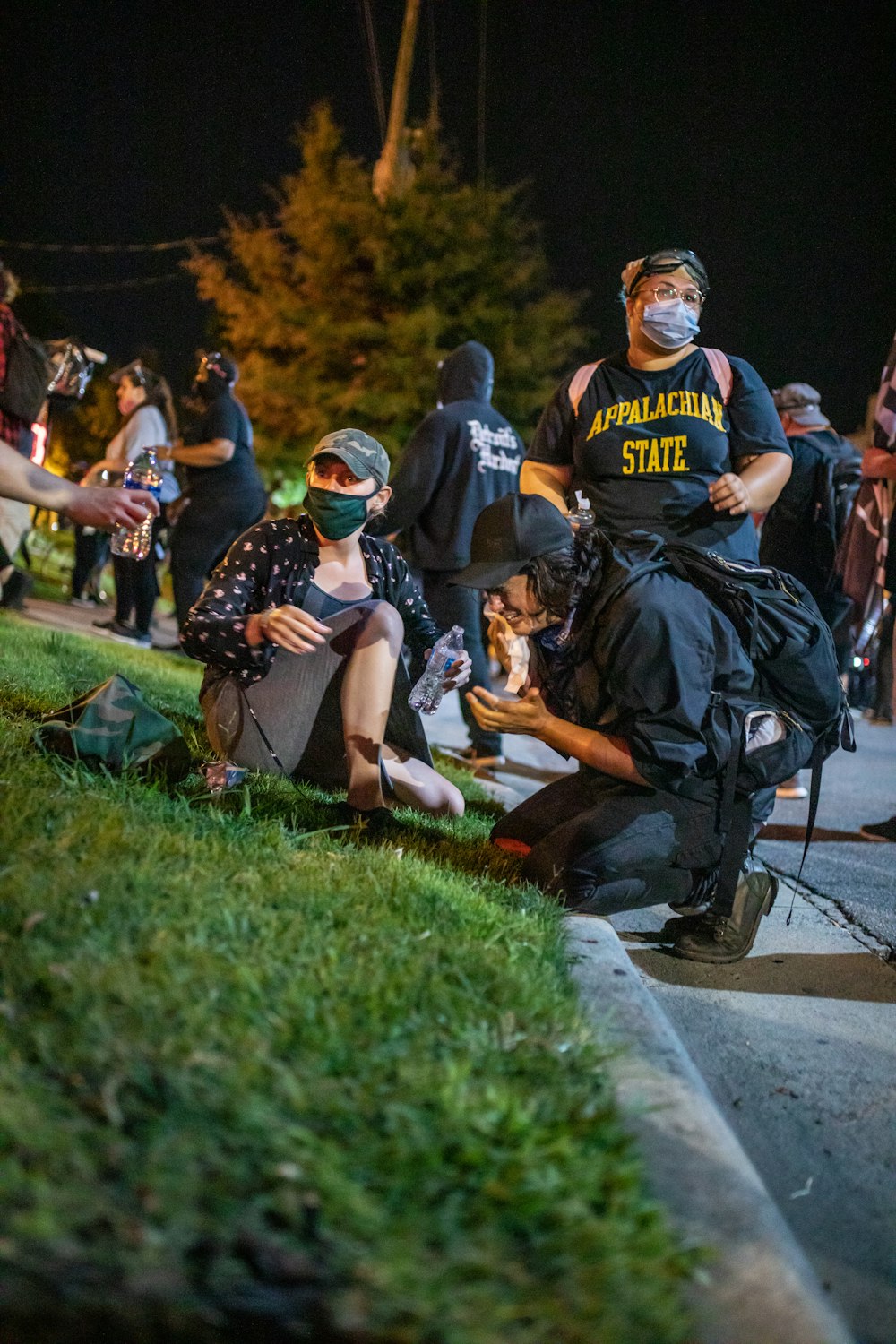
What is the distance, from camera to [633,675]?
3.11 m

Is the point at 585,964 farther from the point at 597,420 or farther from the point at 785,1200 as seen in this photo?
the point at 597,420

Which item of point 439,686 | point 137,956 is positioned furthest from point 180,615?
point 137,956

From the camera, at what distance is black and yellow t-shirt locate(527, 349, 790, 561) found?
3.97 metres

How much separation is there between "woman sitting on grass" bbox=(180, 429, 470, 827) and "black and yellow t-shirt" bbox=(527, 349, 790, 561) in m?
0.81

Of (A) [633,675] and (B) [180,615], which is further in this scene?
(B) [180,615]

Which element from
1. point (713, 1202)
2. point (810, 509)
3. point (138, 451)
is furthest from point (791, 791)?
point (138, 451)

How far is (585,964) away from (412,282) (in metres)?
20.1

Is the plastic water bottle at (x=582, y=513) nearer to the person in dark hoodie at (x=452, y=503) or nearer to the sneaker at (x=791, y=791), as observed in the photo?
the person in dark hoodie at (x=452, y=503)

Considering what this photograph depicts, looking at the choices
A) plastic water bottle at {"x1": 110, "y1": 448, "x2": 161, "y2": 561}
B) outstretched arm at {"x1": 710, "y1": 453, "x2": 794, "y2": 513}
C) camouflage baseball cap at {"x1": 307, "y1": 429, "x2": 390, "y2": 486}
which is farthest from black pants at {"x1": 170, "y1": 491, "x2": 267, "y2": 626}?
outstretched arm at {"x1": 710, "y1": 453, "x2": 794, "y2": 513}

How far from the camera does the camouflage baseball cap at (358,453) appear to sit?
3.88 metres

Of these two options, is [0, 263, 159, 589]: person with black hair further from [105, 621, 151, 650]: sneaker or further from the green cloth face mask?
[105, 621, 151, 650]: sneaker

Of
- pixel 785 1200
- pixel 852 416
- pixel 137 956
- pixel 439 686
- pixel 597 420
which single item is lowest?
pixel 785 1200

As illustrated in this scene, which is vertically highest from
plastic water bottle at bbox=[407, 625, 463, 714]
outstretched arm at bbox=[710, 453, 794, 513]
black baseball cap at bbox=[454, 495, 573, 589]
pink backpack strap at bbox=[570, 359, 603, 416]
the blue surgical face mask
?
the blue surgical face mask

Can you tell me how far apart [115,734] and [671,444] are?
86.5 inches
